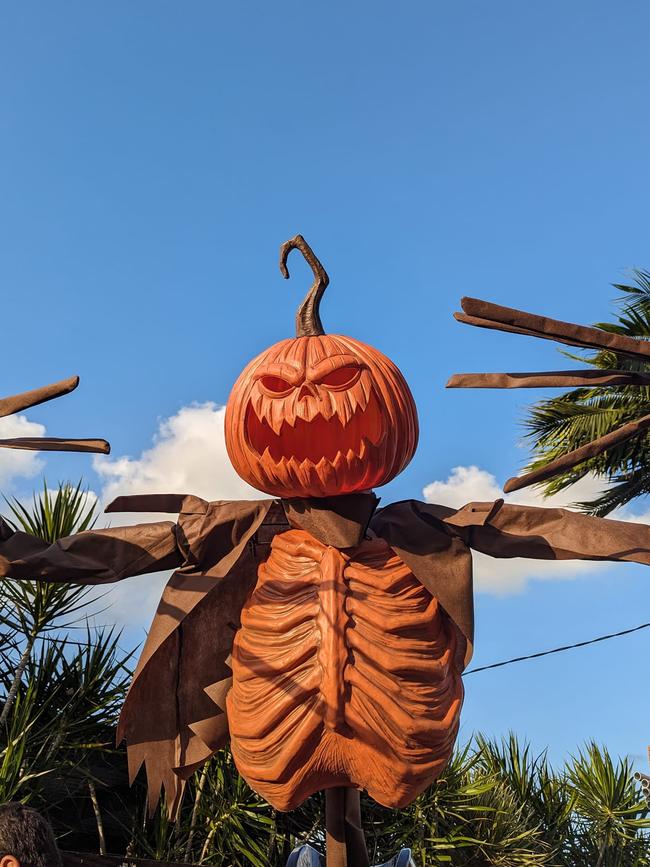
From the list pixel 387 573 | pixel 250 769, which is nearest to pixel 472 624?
pixel 387 573

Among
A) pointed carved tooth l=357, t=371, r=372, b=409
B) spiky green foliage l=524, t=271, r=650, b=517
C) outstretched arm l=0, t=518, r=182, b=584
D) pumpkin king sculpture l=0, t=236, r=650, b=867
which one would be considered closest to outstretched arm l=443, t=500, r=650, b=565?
pumpkin king sculpture l=0, t=236, r=650, b=867

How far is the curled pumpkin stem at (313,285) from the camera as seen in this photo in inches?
171

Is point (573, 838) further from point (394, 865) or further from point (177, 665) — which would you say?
point (177, 665)

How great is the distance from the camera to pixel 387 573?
12.9ft

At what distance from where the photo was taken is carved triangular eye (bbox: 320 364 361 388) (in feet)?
12.9

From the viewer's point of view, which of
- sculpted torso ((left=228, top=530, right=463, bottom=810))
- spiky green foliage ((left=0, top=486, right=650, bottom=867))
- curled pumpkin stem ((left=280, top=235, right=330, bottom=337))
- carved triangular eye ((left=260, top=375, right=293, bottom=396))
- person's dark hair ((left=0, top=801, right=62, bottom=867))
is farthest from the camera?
spiky green foliage ((left=0, top=486, right=650, bottom=867))

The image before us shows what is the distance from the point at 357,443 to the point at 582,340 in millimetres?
981

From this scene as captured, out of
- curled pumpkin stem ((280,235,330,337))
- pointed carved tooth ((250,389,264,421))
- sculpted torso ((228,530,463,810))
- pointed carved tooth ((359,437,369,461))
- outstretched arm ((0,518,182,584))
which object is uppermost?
curled pumpkin stem ((280,235,330,337))

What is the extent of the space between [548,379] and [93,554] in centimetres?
198

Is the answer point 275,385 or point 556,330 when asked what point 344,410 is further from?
point 556,330

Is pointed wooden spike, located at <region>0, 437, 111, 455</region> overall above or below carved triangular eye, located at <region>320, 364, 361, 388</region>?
below

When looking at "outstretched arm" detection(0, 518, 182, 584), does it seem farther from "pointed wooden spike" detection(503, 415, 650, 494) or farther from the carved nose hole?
"pointed wooden spike" detection(503, 415, 650, 494)

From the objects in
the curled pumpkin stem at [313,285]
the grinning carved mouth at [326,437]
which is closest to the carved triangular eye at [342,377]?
the grinning carved mouth at [326,437]

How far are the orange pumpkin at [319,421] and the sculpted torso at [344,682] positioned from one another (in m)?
0.33
